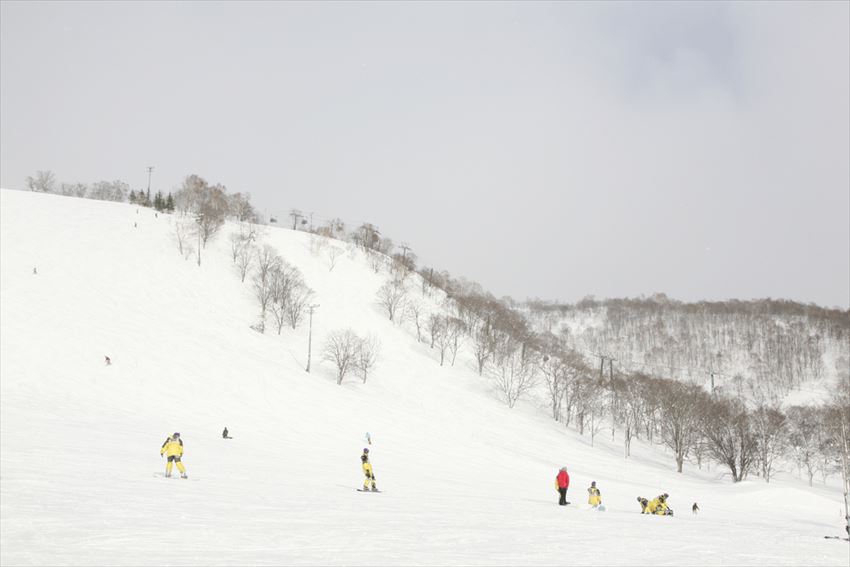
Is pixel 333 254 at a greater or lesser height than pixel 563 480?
greater

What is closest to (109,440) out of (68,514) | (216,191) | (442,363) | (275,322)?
(68,514)

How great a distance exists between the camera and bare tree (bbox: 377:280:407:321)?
10481 centimetres

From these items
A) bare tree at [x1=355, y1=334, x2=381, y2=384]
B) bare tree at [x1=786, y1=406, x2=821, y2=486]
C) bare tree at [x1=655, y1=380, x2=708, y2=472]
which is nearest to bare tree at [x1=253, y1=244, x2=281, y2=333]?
bare tree at [x1=355, y1=334, x2=381, y2=384]

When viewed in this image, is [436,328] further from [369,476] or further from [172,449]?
[172,449]

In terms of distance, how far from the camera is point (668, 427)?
247 ft

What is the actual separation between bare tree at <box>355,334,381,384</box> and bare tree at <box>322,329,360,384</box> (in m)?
0.73

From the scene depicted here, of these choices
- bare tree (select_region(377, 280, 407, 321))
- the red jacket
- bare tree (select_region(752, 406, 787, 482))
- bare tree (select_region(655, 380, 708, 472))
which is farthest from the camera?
bare tree (select_region(377, 280, 407, 321))

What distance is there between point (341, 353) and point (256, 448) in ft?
137

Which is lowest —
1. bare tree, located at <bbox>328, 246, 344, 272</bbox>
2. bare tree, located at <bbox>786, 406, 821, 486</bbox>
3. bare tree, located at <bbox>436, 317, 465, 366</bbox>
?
bare tree, located at <bbox>786, 406, 821, 486</bbox>

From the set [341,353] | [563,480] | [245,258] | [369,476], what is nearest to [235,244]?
[245,258]

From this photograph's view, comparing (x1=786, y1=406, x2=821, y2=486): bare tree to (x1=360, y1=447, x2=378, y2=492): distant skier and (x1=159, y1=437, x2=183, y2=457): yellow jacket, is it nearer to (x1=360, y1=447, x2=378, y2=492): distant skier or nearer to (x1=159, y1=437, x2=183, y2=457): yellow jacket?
(x1=360, y1=447, x2=378, y2=492): distant skier

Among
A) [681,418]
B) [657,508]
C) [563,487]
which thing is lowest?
[681,418]

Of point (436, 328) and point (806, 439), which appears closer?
point (806, 439)

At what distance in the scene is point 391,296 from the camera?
349ft
